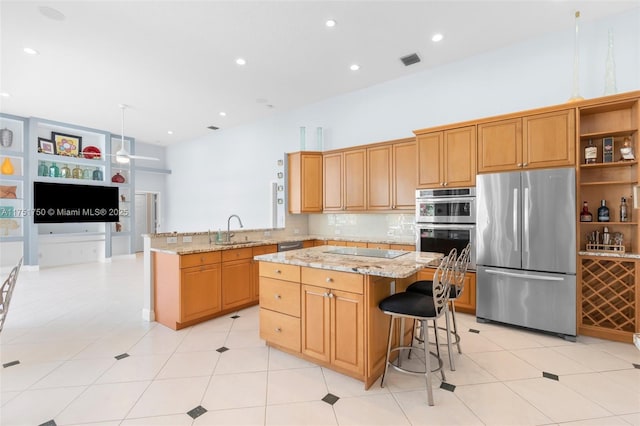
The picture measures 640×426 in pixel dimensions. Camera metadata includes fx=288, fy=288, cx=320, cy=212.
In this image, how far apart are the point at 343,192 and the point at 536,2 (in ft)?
10.9

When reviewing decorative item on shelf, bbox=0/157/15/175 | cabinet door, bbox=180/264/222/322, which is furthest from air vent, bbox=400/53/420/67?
decorative item on shelf, bbox=0/157/15/175

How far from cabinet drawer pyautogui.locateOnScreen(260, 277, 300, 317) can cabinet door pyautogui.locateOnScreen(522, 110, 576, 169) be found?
9.63ft

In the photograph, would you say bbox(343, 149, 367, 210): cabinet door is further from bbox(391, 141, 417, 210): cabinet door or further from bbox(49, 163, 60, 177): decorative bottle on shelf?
bbox(49, 163, 60, 177): decorative bottle on shelf

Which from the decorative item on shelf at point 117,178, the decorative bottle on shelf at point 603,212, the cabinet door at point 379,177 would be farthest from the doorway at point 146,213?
the decorative bottle on shelf at point 603,212

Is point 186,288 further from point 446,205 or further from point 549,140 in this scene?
point 549,140

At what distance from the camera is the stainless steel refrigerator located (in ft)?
9.77

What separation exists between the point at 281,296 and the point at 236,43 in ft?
10.4

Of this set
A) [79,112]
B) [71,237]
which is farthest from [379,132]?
[71,237]

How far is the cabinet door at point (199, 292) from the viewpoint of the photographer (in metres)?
3.27

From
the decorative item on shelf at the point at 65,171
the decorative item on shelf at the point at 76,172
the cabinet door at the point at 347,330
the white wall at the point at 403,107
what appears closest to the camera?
the cabinet door at the point at 347,330

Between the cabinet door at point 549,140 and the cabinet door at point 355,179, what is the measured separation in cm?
224

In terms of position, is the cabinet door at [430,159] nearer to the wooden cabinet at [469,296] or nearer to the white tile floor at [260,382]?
the wooden cabinet at [469,296]

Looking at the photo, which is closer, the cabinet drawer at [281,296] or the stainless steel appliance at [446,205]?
the cabinet drawer at [281,296]

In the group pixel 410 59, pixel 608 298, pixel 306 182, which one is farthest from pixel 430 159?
pixel 608 298
